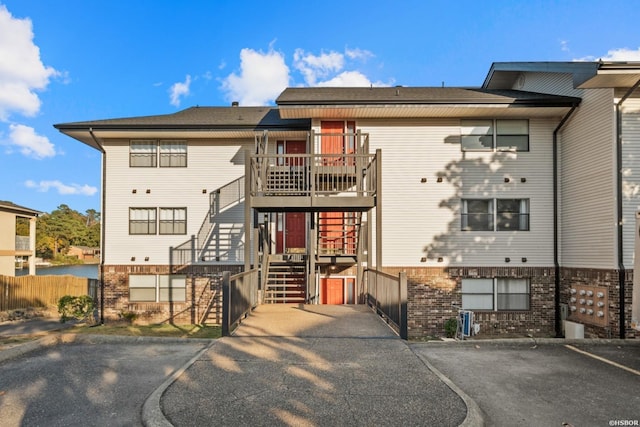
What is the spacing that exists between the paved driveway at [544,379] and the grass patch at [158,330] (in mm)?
8365

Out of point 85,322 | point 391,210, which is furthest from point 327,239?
point 85,322

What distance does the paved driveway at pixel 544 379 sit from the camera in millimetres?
4566

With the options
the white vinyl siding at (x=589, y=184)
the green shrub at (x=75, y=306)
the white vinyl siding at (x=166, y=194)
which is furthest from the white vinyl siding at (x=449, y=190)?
the green shrub at (x=75, y=306)

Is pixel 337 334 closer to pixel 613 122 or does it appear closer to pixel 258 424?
pixel 258 424

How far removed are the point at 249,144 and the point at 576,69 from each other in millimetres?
10816

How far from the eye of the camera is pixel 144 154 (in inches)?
601

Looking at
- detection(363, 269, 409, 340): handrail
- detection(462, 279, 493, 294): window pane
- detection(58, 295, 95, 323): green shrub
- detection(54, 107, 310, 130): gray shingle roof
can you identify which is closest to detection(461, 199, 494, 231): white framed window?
detection(462, 279, 493, 294): window pane

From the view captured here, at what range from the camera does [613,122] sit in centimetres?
1091

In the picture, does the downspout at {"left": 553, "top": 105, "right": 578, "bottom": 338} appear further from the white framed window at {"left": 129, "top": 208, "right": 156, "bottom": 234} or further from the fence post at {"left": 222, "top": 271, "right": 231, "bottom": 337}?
the white framed window at {"left": 129, "top": 208, "right": 156, "bottom": 234}

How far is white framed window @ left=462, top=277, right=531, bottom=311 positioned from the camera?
1355cm

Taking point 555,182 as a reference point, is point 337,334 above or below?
below

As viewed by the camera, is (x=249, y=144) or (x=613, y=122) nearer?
(x=613, y=122)

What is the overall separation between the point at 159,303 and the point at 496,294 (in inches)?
Answer: 481

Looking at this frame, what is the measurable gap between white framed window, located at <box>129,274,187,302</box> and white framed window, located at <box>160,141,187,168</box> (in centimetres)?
424
